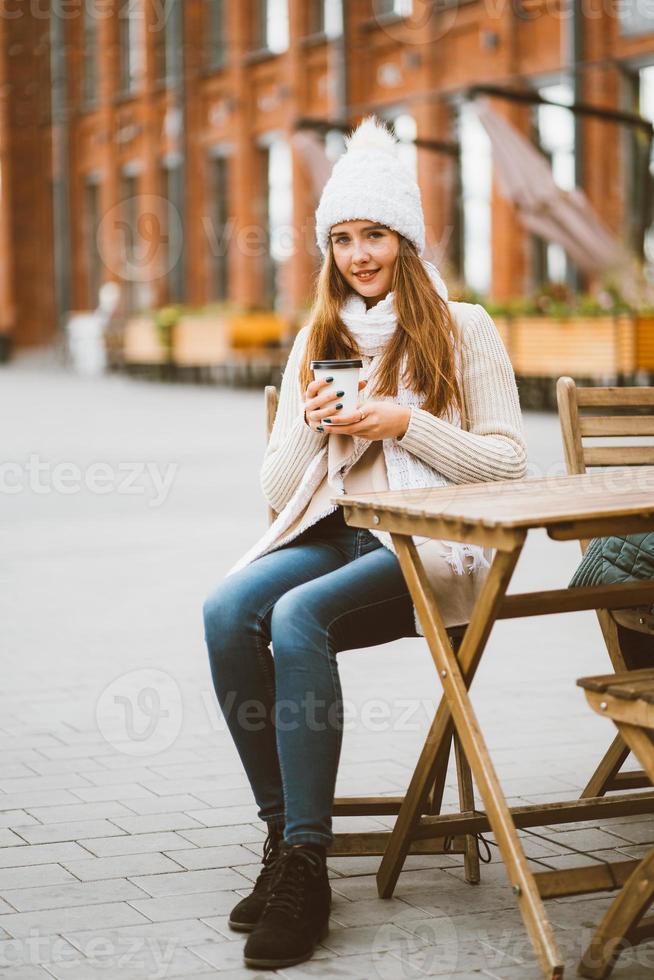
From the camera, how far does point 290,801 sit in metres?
3.36

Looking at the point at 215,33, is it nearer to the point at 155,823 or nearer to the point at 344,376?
the point at 155,823

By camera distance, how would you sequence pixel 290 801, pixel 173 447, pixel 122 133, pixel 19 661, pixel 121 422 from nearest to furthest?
pixel 290 801 < pixel 19 661 < pixel 173 447 < pixel 121 422 < pixel 122 133

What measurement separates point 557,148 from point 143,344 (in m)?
10.7

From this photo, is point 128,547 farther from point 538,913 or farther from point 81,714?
point 538,913

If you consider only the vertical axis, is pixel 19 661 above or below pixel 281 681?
below

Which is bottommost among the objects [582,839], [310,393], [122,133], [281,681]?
[582,839]

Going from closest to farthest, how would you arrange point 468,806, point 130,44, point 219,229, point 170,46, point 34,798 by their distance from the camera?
point 468,806, point 34,798, point 219,229, point 170,46, point 130,44

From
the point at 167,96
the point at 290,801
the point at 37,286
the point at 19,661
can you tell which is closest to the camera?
the point at 290,801

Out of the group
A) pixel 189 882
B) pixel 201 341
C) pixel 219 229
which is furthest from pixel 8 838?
pixel 219 229

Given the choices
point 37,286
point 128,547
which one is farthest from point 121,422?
point 37,286

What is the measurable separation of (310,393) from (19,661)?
3.13 metres

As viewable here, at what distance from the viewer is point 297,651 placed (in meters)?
3.40

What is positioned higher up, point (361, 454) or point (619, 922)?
point (361, 454)

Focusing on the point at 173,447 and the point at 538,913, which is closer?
the point at 538,913
